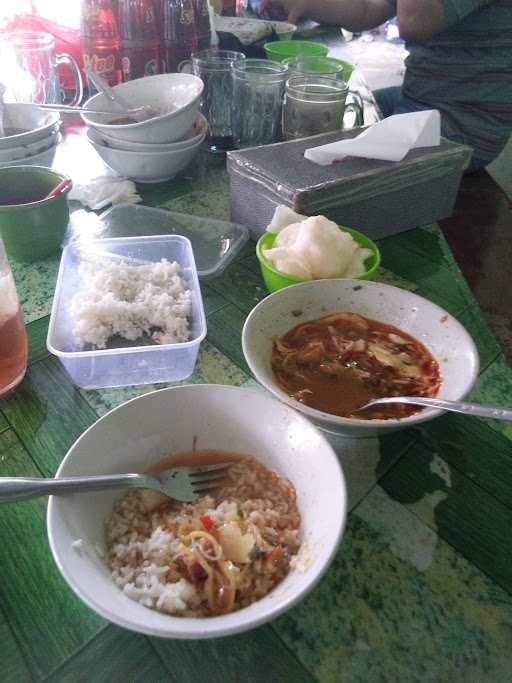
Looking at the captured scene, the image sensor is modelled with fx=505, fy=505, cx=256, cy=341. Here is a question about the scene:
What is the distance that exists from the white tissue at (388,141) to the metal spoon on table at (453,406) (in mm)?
609

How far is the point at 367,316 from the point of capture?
33.5 inches

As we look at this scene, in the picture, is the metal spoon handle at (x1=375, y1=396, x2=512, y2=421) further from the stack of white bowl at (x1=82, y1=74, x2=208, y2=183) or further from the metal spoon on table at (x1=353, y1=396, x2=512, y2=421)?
the stack of white bowl at (x1=82, y1=74, x2=208, y2=183)

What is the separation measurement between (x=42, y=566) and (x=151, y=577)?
15 centimetres

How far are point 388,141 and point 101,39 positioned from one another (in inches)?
35.9

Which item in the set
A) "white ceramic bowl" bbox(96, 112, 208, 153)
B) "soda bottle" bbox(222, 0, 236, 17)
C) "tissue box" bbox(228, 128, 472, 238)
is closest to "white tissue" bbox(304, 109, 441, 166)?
"tissue box" bbox(228, 128, 472, 238)

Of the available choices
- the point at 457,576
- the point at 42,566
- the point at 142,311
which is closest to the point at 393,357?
the point at 457,576

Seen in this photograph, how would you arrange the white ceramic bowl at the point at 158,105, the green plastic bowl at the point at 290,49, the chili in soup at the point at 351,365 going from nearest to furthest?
the chili in soup at the point at 351,365 → the white ceramic bowl at the point at 158,105 → the green plastic bowl at the point at 290,49

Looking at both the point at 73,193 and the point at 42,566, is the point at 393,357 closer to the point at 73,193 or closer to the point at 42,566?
the point at 42,566

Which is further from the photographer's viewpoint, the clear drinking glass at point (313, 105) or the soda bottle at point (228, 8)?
the soda bottle at point (228, 8)

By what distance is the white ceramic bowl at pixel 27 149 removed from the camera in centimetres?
114

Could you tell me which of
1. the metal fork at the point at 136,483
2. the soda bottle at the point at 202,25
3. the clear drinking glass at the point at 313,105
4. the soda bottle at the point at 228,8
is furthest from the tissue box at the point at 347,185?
the soda bottle at the point at 228,8

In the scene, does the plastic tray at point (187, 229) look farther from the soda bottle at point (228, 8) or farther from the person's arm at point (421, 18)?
the soda bottle at point (228, 8)

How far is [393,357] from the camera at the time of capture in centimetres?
78

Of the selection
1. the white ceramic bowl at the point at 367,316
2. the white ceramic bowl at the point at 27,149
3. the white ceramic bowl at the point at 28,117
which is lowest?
the white ceramic bowl at the point at 367,316
